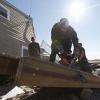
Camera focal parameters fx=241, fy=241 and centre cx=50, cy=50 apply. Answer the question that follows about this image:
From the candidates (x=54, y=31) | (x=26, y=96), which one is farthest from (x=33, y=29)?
(x=26, y=96)

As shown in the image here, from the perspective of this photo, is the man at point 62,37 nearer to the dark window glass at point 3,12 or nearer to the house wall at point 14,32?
the house wall at point 14,32

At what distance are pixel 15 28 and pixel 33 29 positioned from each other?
3.54 metres

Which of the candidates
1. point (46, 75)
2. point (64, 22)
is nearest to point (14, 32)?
point (64, 22)

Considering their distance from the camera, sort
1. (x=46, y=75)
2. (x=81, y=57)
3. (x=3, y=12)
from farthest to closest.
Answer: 1. (x=3, y=12)
2. (x=81, y=57)
3. (x=46, y=75)

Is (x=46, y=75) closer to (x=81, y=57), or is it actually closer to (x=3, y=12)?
(x=81, y=57)

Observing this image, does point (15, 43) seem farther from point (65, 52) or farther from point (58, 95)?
point (58, 95)

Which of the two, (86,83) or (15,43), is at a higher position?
(15,43)

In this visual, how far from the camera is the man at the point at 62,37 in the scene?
216 inches

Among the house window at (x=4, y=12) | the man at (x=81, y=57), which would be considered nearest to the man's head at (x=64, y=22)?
the man at (x=81, y=57)

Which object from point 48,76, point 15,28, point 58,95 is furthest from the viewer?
point 15,28

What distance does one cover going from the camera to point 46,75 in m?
3.41

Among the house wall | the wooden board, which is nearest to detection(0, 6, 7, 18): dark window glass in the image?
the house wall

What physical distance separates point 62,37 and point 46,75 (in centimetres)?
237

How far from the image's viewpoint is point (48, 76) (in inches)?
135
